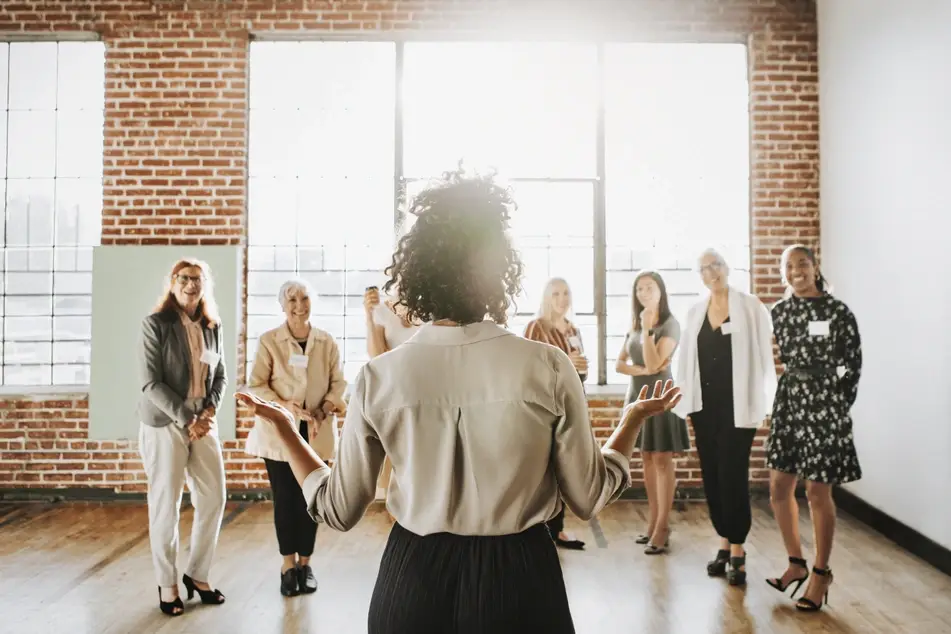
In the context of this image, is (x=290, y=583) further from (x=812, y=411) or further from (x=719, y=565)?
(x=812, y=411)

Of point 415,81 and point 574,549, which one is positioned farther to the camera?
point 415,81

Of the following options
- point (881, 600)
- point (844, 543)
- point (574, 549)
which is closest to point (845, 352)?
point (881, 600)

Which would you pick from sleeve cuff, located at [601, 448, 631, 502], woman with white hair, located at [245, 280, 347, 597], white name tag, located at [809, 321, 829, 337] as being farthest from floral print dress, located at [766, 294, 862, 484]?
sleeve cuff, located at [601, 448, 631, 502]

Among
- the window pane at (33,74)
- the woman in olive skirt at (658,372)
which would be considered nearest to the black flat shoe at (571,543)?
the woman in olive skirt at (658,372)

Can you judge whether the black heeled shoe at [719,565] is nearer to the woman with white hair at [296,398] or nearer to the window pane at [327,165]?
the woman with white hair at [296,398]

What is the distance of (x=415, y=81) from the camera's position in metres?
5.90

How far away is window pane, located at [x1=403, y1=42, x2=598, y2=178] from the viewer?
5.89 m

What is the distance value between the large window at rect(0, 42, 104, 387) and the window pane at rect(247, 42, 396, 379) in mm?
1333

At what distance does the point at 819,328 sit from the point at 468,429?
112 inches

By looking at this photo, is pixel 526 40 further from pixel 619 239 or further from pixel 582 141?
pixel 619 239

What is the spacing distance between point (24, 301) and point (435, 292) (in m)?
5.78

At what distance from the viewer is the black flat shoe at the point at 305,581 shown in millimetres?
3721

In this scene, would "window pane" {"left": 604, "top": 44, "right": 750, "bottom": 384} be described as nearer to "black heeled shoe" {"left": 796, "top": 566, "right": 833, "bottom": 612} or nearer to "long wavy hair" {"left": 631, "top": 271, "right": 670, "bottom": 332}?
"long wavy hair" {"left": 631, "top": 271, "right": 670, "bottom": 332}

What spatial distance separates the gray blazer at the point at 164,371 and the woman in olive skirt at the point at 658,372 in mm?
2465
